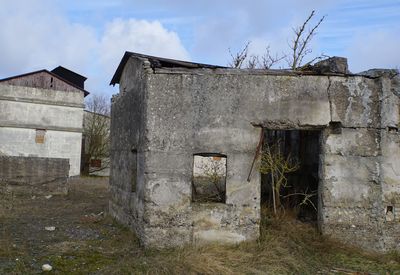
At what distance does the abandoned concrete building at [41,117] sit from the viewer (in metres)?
24.9

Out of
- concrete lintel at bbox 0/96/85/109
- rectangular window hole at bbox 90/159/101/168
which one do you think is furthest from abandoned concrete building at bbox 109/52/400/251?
rectangular window hole at bbox 90/159/101/168

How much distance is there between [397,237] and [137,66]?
611cm

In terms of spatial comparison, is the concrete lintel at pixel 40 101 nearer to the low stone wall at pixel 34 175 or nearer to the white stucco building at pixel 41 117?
the white stucco building at pixel 41 117

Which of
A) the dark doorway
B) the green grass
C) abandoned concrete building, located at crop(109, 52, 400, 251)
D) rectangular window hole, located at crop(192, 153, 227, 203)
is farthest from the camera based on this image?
the dark doorway

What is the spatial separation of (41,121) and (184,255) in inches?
841

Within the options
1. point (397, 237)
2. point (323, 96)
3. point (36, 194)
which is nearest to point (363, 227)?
point (397, 237)

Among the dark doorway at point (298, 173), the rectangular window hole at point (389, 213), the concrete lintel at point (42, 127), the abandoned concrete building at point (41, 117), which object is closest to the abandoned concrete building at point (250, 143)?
the rectangular window hole at point (389, 213)

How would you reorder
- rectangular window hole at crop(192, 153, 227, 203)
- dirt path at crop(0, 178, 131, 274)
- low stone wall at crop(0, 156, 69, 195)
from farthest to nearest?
low stone wall at crop(0, 156, 69, 195) → rectangular window hole at crop(192, 153, 227, 203) → dirt path at crop(0, 178, 131, 274)

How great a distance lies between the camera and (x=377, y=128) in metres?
8.04

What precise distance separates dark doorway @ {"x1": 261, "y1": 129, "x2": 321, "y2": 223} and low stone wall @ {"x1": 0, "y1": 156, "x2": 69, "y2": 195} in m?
9.22

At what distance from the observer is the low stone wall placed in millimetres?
15808

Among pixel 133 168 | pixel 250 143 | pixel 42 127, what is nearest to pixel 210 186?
pixel 133 168

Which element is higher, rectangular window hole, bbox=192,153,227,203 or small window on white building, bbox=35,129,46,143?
small window on white building, bbox=35,129,46,143

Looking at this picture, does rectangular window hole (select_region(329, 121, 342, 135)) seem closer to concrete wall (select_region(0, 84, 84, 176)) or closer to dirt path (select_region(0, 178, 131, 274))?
dirt path (select_region(0, 178, 131, 274))
